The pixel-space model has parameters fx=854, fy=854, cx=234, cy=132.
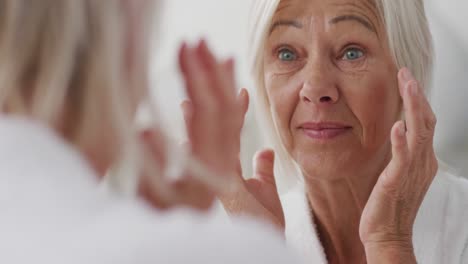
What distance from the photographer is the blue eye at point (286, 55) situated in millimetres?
1230

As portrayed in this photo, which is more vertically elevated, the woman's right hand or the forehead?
the forehead

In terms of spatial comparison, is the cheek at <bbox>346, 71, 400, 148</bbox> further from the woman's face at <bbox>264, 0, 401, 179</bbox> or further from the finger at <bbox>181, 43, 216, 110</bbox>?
the finger at <bbox>181, 43, 216, 110</bbox>

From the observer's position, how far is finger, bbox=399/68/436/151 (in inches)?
41.8

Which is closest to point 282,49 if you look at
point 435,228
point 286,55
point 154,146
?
point 286,55

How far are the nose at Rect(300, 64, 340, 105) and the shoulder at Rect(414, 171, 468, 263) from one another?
21 cm

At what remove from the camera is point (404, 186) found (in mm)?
1102

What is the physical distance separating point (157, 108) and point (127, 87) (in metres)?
0.02

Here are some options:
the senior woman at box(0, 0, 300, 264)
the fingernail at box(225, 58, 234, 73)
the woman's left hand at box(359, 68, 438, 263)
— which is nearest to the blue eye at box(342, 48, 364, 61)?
the woman's left hand at box(359, 68, 438, 263)

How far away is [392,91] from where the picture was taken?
1206 millimetres

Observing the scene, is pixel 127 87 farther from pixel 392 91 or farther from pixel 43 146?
pixel 392 91

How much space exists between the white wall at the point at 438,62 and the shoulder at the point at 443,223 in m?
0.36

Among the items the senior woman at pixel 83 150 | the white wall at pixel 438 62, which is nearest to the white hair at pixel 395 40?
the white wall at pixel 438 62

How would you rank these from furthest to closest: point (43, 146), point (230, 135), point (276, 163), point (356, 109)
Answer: point (276, 163) < point (356, 109) < point (230, 135) < point (43, 146)

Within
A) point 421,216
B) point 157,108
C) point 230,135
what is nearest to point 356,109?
point 421,216
